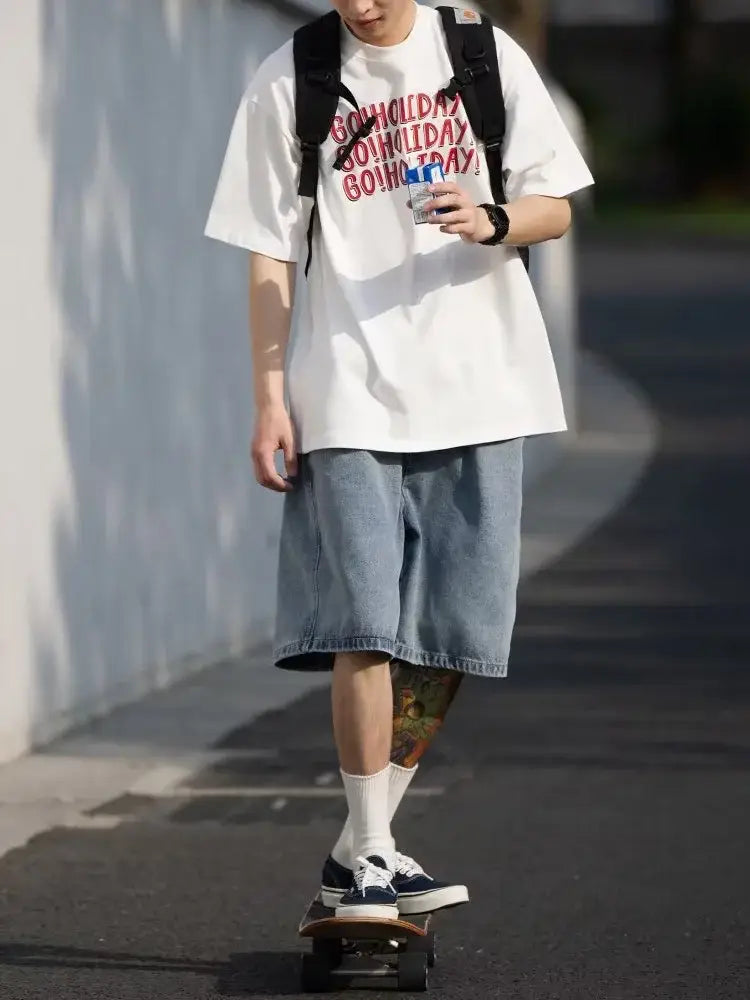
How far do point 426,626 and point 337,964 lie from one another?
0.67 meters

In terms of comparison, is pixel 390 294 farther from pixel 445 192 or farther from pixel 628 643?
pixel 628 643

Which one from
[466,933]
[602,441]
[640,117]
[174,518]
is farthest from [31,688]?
[640,117]

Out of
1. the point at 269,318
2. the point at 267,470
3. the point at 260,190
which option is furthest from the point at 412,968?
the point at 260,190

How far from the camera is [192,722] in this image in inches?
320

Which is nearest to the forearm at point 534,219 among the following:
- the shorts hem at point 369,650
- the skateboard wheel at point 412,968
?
the shorts hem at point 369,650

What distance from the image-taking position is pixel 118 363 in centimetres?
838

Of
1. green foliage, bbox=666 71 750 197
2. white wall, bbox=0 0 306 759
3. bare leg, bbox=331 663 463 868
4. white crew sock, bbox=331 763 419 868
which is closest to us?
white crew sock, bbox=331 763 419 868

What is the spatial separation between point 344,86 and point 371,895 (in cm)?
152

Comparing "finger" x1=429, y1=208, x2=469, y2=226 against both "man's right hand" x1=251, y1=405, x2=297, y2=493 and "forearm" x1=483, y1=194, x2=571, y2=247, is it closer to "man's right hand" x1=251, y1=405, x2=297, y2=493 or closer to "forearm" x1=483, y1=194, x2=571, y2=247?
"forearm" x1=483, y1=194, x2=571, y2=247

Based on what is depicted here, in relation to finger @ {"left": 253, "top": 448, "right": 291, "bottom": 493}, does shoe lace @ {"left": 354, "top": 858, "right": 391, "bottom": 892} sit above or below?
below

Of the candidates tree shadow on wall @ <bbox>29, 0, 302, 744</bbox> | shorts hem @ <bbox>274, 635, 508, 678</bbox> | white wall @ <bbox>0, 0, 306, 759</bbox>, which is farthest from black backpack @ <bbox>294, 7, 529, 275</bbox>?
tree shadow on wall @ <bbox>29, 0, 302, 744</bbox>

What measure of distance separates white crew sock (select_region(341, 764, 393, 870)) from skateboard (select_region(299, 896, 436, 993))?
14 cm

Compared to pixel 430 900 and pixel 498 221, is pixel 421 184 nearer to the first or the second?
pixel 498 221

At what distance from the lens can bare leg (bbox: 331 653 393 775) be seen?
4.77m
